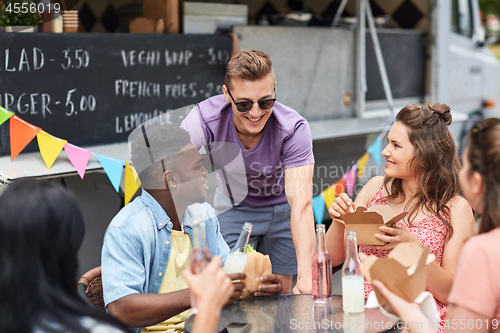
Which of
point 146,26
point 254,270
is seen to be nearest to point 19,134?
point 146,26

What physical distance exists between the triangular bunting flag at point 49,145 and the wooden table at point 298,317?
1.69 m

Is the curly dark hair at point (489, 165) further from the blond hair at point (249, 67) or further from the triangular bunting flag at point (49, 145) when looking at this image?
the triangular bunting flag at point (49, 145)

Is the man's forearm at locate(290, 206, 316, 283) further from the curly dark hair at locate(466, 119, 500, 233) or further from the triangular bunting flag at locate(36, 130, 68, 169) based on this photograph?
the triangular bunting flag at locate(36, 130, 68, 169)

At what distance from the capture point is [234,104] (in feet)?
8.66

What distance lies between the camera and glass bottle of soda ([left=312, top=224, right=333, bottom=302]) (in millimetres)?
1784

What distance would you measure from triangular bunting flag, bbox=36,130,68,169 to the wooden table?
1.69 metres

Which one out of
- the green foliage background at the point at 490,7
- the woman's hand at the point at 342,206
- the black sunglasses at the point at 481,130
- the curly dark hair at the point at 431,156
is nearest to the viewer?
the black sunglasses at the point at 481,130

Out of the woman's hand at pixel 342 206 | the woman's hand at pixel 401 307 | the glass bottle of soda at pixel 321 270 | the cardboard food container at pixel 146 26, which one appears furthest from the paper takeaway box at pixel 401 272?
the cardboard food container at pixel 146 26

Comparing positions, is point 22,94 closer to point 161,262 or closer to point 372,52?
point 161,262

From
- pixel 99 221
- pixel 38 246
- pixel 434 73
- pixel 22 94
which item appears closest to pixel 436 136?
pixel 38 246

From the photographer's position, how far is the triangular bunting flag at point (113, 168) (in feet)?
10.1

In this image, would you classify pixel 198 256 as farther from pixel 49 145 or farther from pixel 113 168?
pixel 49 145

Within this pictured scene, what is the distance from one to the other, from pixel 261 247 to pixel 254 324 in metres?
1.51

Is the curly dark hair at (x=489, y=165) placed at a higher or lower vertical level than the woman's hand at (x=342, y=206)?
higher
